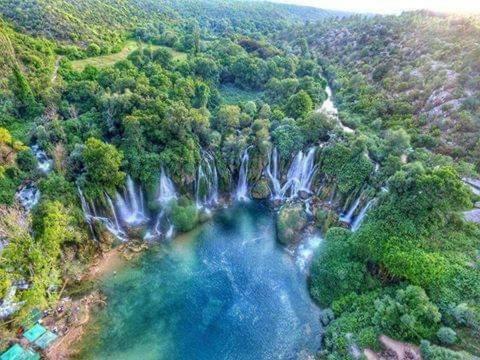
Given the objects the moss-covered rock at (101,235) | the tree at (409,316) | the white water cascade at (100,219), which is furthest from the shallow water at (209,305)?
the tree at (409,316)

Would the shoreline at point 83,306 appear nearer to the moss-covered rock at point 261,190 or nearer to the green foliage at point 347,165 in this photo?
the moss-covered rock at point 261,190

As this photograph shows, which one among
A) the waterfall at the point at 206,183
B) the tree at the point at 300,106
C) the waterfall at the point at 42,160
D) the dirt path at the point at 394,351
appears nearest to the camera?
the dirt path at the point at 394,351

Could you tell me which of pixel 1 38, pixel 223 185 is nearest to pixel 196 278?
pixel 223 185

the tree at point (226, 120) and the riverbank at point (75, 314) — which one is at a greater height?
the tree at point (226, 120)

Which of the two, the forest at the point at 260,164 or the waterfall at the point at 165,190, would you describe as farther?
the waterfall at the point at 165,190

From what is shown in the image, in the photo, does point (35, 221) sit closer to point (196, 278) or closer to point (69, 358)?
point (69, 358)

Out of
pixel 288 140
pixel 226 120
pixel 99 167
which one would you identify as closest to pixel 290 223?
pixel 288 140
